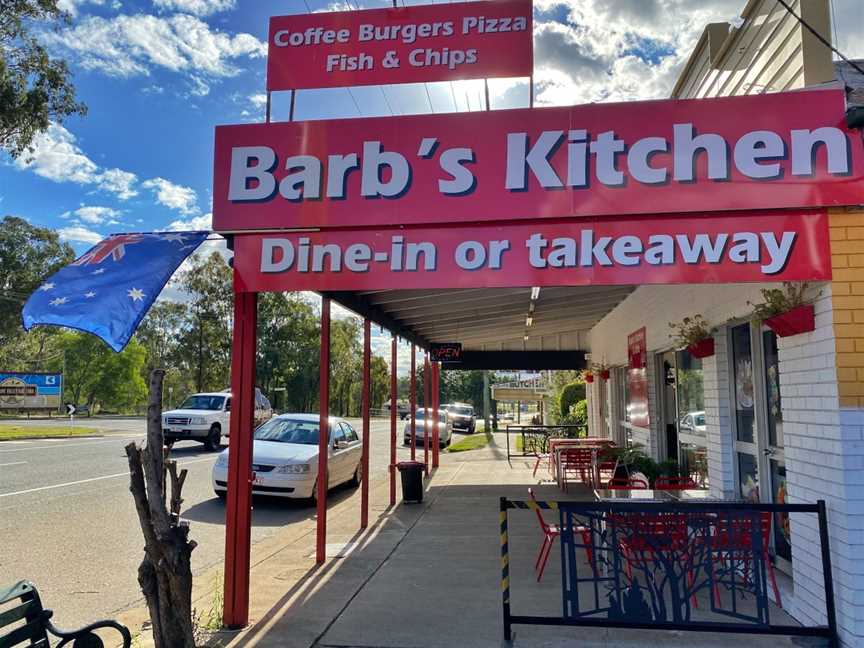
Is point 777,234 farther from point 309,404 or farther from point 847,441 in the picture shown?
point 309,404

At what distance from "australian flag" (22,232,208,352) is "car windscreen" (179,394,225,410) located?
16512 mm

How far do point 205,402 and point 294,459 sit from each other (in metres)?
11.5

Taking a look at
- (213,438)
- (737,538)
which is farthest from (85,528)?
(213,438)

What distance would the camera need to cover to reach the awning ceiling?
27.2 ft

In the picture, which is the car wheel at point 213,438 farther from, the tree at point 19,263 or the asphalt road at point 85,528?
the tree at point 19,263

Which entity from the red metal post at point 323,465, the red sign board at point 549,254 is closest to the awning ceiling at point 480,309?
the red metal post at point 323,465

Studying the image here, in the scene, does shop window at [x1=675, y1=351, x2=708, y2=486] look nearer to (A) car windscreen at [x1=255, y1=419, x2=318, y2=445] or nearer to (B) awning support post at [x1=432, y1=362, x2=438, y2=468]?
(A) car windscreen at [x1=255, y1=419, x2=318, y2=445]

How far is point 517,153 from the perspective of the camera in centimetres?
473

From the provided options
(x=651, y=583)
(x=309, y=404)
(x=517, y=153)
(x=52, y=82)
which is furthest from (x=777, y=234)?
(x=309, y=404)

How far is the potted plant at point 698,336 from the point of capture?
6.45 meters

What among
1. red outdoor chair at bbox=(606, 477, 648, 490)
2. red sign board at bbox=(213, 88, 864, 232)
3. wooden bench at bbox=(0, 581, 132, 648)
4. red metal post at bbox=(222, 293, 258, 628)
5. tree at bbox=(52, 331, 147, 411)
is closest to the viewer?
wooden bench at bbox=(0, 581, 132, 648)

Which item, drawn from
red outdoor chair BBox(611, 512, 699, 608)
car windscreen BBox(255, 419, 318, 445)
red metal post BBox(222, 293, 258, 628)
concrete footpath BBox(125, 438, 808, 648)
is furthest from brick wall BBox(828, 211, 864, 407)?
car windscreen BBox(255, 419, 318, 445)

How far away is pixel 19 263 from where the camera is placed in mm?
38125

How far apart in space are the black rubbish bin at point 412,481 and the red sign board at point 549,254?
5.68 metres
